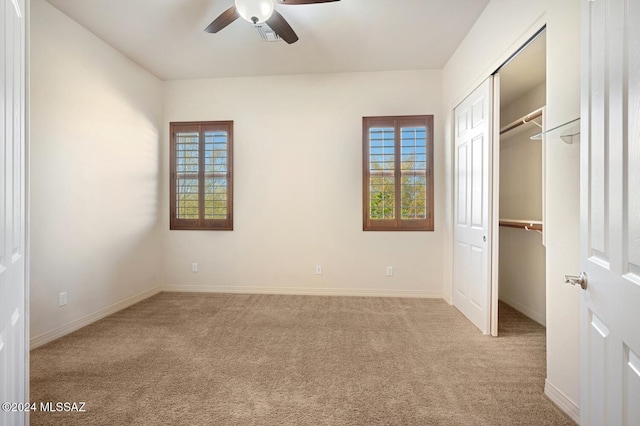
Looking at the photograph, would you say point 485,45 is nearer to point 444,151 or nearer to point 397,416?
point 444,151

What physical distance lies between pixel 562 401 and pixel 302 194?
332 cm

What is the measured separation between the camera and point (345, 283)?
4293 millimetres

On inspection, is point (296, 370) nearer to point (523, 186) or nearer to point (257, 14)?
point (257, 14)

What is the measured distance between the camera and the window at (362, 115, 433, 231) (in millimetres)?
4180

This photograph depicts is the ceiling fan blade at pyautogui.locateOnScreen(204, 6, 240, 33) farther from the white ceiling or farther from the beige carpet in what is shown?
the beige carpet

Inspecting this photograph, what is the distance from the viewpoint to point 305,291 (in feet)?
14.2

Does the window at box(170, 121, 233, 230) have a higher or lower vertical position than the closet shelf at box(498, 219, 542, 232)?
higher

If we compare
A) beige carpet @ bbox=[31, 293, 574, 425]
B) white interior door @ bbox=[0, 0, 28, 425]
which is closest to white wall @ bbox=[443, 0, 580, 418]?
beige carpet @ bbox=[31, 293, 574, 425]

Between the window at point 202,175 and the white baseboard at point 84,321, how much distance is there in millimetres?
1058

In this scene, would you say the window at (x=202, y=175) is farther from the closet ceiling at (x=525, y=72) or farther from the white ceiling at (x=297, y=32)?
the closet ceiling at (x=525, y=72)

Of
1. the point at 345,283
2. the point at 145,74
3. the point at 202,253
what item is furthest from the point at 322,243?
the point at 145,74

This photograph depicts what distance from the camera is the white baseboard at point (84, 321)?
2727mm

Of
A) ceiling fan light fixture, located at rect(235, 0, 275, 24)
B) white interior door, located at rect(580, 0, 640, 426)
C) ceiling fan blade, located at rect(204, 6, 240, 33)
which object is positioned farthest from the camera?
ceiling fan blade, located at rect(204, 6, 240, 33)

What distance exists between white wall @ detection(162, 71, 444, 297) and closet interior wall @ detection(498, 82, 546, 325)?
816mm
